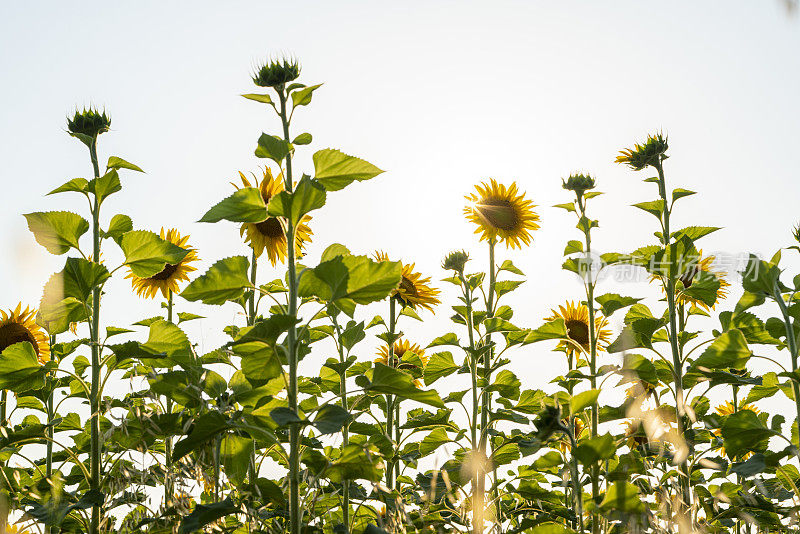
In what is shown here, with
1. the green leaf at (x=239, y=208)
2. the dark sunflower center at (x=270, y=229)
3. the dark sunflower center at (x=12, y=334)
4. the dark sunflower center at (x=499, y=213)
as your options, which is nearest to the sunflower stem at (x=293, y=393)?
the green leaf at (x=239, y=208)

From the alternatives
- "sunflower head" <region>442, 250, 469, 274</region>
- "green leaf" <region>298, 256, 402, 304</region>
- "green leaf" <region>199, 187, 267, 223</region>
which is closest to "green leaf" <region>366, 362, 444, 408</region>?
"green leaf" <region>298, 256, 402, 304</region>

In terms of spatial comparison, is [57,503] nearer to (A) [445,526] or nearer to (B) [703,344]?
(A) [445,526]

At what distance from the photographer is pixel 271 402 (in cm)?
239

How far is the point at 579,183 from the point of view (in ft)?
13.3

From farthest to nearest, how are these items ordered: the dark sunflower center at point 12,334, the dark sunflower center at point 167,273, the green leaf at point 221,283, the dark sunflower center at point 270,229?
1. the dark sunflower center at point 167,273
2. the dark sunflower center at point 12,334
3. the dark sunflower center at point 270,229
4. the green leaf at point 221,283

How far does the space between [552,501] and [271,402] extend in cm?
177

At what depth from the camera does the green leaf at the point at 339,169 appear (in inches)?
91.7

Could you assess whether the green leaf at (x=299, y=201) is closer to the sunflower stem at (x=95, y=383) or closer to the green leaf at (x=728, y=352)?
the sunflower stem at (x=95, y=383)

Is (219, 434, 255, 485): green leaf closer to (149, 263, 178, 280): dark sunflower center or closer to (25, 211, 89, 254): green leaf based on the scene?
(25, 211, 89, 254): green leaf

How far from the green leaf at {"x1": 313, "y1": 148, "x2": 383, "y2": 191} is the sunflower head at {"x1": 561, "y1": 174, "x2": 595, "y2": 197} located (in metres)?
→ 2.01

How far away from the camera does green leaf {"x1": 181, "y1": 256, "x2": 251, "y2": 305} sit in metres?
2.21

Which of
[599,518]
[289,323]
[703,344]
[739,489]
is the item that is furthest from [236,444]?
[739,489]

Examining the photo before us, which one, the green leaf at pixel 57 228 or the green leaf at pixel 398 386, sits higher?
the green leaf at pixel 57 228

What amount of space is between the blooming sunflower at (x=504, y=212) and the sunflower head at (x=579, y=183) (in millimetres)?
1056
